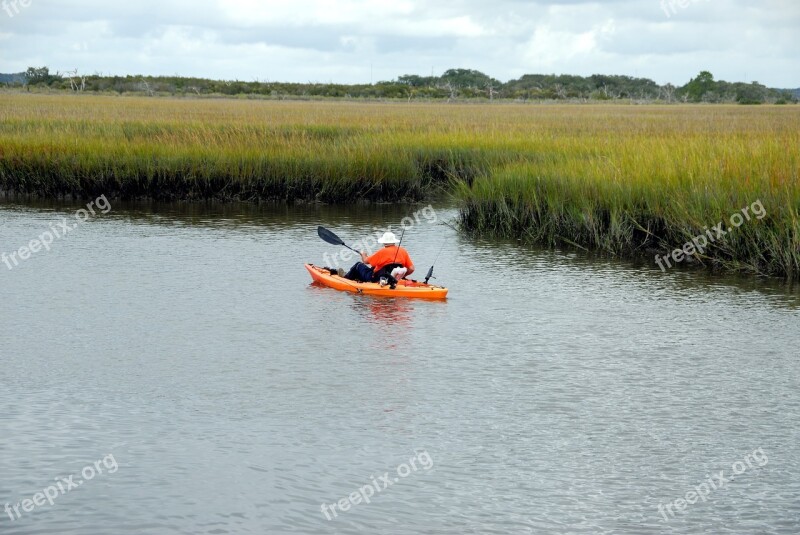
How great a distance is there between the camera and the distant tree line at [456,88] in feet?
334

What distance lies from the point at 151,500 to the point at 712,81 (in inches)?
5196

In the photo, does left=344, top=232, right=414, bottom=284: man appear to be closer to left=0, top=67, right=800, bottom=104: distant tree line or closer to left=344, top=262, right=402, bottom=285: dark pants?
left=344, top=262, right=402, bottom=285: dark pants

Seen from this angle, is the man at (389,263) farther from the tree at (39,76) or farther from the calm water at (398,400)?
the tree at (39,76)

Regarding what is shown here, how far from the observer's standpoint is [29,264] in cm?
1662

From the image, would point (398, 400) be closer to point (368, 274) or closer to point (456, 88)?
point (368, 274)

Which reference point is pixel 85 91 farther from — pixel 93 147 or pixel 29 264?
pixel 29 264

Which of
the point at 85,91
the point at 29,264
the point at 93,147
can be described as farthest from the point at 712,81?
the point at 29,264

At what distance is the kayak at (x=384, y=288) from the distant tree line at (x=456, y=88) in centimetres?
8395

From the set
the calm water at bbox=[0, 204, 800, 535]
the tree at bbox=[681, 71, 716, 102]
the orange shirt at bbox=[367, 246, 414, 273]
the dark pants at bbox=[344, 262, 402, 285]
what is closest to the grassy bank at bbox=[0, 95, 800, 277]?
the calm water at bbox=[0, 204, 800, 535]

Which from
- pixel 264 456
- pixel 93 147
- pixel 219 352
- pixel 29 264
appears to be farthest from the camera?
pixel 93 147

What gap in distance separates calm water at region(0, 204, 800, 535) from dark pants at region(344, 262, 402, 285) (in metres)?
0.37

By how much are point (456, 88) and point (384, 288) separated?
108 metres

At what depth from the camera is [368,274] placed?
1458cm

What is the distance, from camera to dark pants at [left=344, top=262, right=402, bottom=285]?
14227 millimetres
